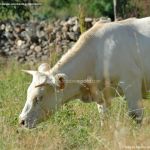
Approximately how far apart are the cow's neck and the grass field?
0.23 metres

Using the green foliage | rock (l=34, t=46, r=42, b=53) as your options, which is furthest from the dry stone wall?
the green foliage

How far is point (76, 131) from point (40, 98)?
1.47 meters

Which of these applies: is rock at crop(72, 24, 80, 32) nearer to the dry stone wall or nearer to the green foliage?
the dry stone wall

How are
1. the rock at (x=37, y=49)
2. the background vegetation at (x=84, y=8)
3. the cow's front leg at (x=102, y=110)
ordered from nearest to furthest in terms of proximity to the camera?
the cow's front leg at (x=102, y=110), the background vegetation at (x=84, y=8), the rock at (x=37, y=49)

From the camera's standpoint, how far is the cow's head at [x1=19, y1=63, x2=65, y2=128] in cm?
922

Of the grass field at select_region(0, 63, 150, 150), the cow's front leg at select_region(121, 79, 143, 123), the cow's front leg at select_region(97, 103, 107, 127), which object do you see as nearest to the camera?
the grass field at select_region(0, 63, 150, 150)

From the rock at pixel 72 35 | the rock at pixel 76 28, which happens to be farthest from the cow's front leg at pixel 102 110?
the rock at pixel 76 28

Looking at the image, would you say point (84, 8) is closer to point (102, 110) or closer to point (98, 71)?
point (98, 71)

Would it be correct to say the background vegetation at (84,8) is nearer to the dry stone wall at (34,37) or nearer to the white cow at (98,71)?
the dry stone wall at (34,37)

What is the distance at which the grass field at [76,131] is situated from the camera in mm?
7164

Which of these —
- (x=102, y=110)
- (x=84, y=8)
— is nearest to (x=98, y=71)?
(x=102, y=110)

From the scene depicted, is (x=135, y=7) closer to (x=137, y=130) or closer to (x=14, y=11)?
(x=14, y=11)

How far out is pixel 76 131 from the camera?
803 cm

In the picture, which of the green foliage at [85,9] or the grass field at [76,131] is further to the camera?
the green foliage at [85,9]
